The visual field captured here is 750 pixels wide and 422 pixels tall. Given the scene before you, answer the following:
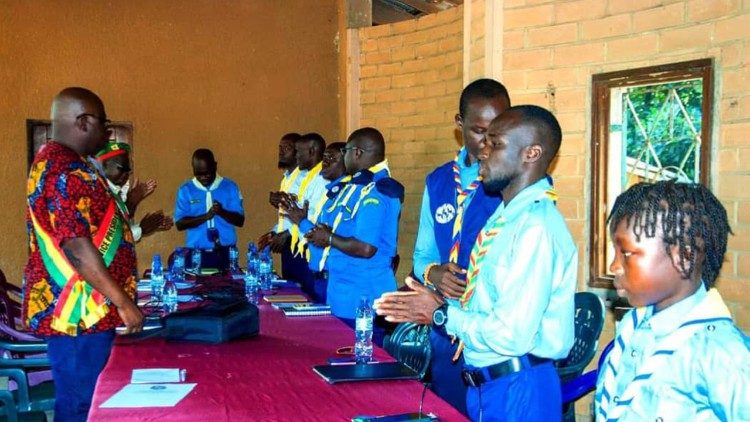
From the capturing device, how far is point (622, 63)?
3.97 metres

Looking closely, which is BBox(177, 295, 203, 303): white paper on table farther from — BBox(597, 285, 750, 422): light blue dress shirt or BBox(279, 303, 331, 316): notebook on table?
BBox(597, 285, 750, 422): light blue dress shirt

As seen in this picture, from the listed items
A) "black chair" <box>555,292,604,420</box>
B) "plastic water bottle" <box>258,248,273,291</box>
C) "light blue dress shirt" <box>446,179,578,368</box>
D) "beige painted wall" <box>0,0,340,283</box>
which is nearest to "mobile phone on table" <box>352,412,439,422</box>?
"light blue dress shirt" <box>446,179,578,368</box>

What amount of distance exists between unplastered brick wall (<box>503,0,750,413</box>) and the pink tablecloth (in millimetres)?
1798

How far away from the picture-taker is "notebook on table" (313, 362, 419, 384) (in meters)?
2.36

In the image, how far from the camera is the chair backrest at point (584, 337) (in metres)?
3.23

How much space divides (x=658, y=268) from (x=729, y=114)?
2230 millimetres

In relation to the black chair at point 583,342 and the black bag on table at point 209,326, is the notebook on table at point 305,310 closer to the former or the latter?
the black bag on table at point 209,326

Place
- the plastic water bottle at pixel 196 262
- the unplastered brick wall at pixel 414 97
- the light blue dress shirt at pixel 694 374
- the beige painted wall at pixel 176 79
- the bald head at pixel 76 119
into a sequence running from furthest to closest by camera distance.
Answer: the beige painted wall at pixel 176 79
the unplastered brick wall at pixel 414 97
the plastic water bottle at pixel 196 262
the bald head at pixel 76 119
the light blue dress shirt at pixel 694 374

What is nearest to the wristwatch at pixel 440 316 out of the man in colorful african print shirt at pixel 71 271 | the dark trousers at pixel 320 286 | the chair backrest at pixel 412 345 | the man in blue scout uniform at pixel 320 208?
the chair backrest at pixel 412 345

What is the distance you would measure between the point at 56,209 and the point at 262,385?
1.27 m

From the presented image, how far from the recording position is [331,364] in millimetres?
2582

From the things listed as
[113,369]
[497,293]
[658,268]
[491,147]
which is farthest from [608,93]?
[113,369]

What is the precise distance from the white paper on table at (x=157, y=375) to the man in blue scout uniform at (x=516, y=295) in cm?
72

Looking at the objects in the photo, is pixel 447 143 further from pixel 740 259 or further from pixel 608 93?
pixel 740 259
